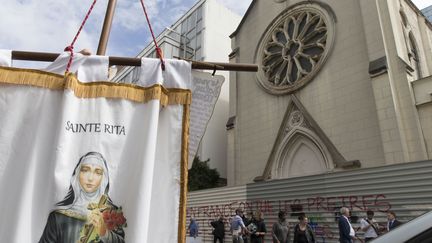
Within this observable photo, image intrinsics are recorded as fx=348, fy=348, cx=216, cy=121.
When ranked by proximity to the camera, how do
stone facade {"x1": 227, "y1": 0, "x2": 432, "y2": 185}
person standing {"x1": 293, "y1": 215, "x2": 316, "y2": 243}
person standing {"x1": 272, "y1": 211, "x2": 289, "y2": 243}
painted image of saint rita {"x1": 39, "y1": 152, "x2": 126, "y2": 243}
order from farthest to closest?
stone facade {"x1": 227, "y1": 0, "x2": 432, "y2": 185}, person standing {"x1": 272, "y1": 211, "x2": 289, "y2": 243}, person standing {"x1": 293, "y1": 215, "x2": 316, "y2": 243}, painted image of saint rita {"x1": 39, "y1": 152, "x2": 126, "y2": 243}

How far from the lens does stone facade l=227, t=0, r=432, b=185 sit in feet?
45.6

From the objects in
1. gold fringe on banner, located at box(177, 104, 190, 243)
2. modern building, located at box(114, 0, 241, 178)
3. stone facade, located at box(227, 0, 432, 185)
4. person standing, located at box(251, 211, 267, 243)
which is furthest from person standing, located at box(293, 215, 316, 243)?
modern building, located at box(114, 0, 241, 178)

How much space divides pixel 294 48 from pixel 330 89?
3.92m

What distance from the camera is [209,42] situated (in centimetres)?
2873

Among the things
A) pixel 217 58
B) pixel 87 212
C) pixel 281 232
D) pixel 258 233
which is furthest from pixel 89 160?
pixel 217 58

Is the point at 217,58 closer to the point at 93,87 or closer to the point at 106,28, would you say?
the point at 106,28

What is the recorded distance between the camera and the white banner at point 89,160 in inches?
77.5

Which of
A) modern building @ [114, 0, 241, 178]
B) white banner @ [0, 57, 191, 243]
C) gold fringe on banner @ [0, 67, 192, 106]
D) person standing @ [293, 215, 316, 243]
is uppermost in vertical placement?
modern building @ [114, 0, 241, 178]

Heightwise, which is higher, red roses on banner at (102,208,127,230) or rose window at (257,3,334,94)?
rose window at (257,3,334,94)

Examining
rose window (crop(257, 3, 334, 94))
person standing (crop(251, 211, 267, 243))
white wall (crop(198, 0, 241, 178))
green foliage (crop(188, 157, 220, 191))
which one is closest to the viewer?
person standing (crop(251, 211, 267, 243))

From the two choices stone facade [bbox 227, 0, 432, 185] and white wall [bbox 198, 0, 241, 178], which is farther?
white wall [bbox 198, 0, 241, 178]

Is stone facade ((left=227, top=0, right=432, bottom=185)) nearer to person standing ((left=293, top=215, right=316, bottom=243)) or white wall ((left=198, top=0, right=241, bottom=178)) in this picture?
white wall ((left=198, top=0, right=241, bottom=178))

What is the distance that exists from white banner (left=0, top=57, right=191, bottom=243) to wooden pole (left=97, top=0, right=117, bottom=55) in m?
1.05

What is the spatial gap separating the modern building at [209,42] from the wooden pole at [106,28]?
70.6 feet
